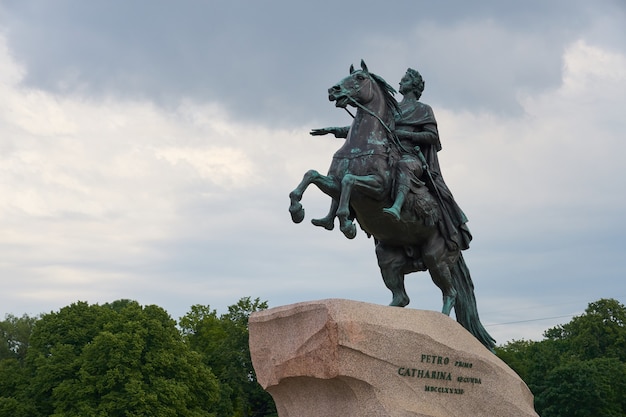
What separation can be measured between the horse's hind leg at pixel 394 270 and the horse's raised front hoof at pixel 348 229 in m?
2.19

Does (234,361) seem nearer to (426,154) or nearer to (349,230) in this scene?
(426,154)

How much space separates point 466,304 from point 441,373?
3.27 meters

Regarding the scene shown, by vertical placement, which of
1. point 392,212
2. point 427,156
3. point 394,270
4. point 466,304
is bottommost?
point 466,304

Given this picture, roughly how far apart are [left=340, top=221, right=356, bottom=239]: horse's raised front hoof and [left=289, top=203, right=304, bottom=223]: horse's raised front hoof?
544 mm

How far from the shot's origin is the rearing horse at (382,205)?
11750mm

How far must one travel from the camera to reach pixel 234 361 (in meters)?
42.3

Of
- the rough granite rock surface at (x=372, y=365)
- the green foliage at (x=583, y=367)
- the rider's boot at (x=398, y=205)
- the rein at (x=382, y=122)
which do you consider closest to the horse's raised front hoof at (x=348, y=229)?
the rider's boot at (x=398, y=205)

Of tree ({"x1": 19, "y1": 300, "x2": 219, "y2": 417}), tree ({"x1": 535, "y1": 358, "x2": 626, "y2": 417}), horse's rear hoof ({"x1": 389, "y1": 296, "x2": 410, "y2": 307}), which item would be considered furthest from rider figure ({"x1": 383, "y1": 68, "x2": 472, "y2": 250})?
tree ({"x1": 535, "y1": 358, "x2": 626, "y2": 417})

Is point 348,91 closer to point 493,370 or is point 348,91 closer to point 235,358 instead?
point 493,370

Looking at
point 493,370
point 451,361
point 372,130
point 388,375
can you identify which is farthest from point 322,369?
point 372,130

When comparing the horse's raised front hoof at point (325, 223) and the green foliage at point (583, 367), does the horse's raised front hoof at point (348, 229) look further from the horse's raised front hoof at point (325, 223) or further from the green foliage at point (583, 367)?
the green foliage at point (583, 367)

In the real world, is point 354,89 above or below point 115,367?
above

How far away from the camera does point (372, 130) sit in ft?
40.4

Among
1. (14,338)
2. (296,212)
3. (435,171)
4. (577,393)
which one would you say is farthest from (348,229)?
(14,338)
